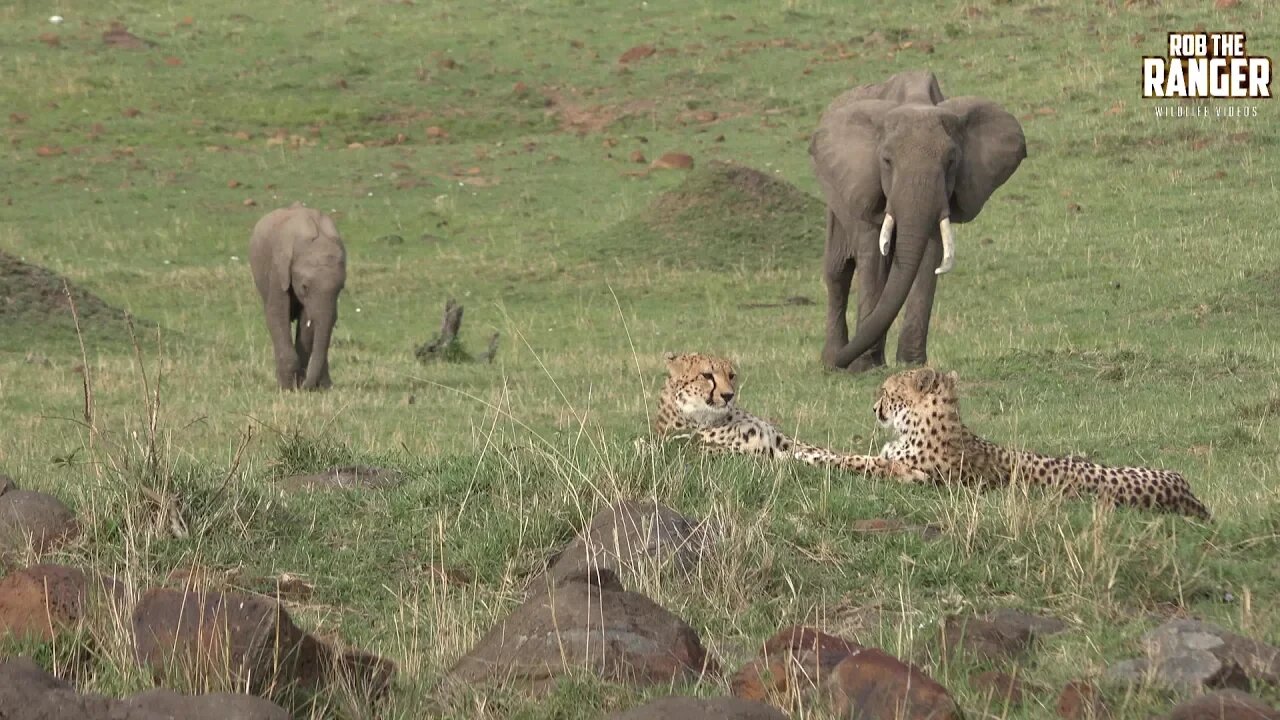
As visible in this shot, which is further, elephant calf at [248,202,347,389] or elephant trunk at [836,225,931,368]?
elephant calf at [248,202,347,389]

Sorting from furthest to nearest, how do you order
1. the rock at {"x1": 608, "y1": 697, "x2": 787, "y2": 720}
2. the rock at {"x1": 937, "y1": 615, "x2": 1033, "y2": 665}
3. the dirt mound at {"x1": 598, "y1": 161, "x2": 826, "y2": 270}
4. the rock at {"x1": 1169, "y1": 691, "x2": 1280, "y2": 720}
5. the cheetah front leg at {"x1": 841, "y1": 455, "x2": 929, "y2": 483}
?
the dirt mound at {"x1": 598, "y1": 161, "x2": 826, "y2": 270}, the cheetah front leg at {"x1": 841, "y1": 455, "x2": 929, "y2": 483}, the rock at {"x1": 937, "y1": 615, "x2": 1033, "y2": 665}, the rock at {"x1": 608, "y1": 697, "x2": 787, "y2": 720}, the rock at {"x1": 1169, "y1": 691, "x2": 1280, "y2": 720}

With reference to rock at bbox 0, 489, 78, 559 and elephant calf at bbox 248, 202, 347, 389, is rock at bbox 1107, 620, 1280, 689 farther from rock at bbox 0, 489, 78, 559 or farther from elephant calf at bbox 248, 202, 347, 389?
elephant calf at bbox 248, 202, 347, 389

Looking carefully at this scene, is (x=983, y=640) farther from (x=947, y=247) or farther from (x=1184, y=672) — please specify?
(x=947, y=247)

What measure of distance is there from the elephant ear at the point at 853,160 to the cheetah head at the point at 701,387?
22.1 feet

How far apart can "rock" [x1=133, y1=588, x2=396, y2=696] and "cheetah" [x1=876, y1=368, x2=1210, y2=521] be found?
10.5 feet

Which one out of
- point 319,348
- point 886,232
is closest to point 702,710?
point 886,232

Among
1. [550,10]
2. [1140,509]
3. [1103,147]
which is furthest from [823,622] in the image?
[550,10]

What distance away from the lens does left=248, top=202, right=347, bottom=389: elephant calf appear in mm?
17328

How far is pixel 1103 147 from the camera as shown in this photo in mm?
27578

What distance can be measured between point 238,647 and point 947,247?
1005 centimetres

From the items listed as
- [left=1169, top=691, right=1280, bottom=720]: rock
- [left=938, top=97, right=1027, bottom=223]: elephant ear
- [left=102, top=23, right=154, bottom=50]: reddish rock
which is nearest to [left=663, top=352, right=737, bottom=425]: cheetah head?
[left=1169, top=691, right=1280, bottom=720]: rock

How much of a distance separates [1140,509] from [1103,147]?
67.0ft

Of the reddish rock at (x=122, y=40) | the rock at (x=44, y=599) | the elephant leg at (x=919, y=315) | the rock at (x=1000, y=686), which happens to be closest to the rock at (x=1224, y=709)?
the rock at (x=1000, y=686)

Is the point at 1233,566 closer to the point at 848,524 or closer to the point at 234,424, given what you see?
the point at 848,524
